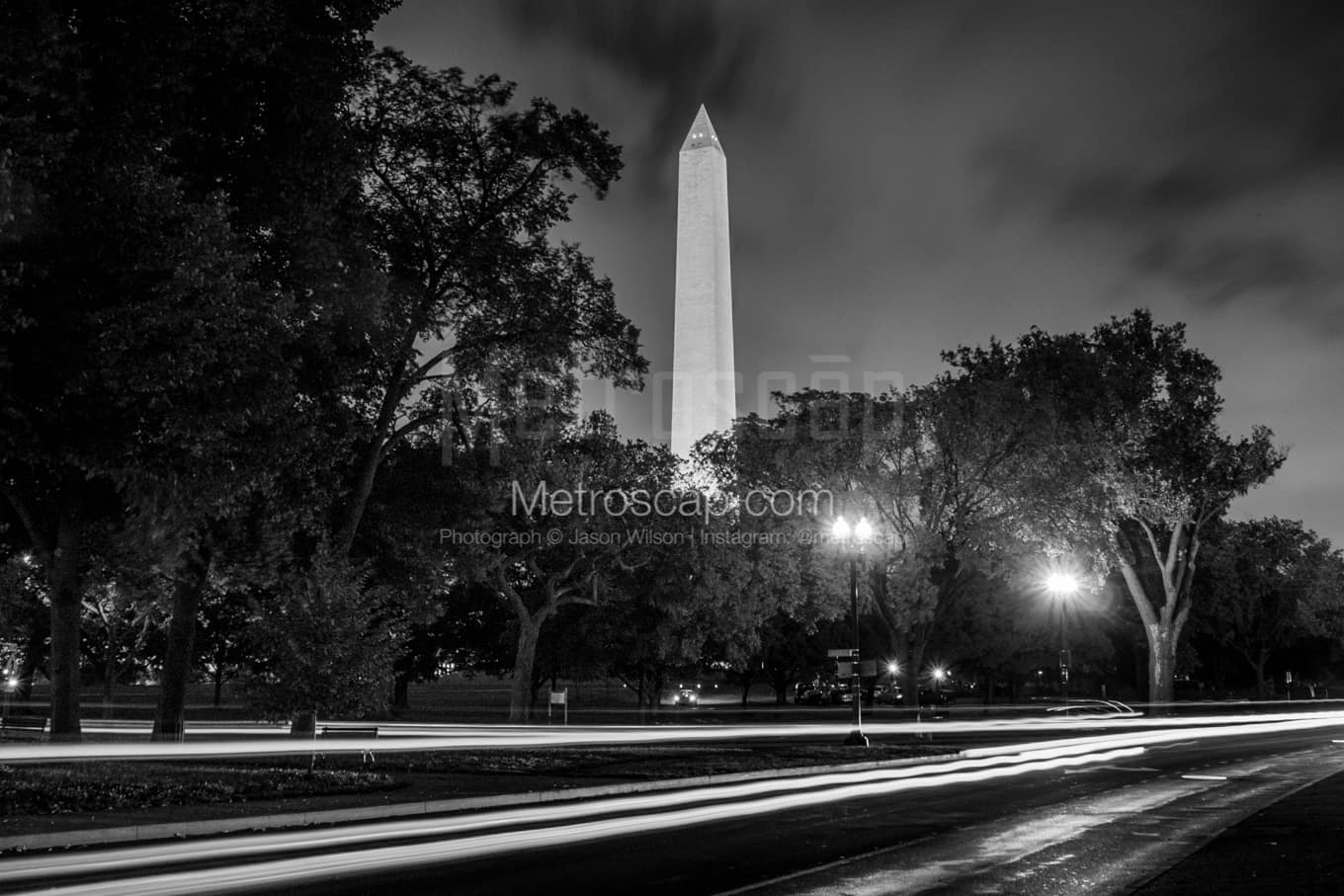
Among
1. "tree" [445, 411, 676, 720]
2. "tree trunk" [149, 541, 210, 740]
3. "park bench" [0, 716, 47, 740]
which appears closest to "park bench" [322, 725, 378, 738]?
"tree trunk" [149, 541, 210, 740]

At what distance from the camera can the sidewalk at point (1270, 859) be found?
356 inches

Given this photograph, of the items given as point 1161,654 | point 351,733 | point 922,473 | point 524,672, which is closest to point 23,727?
point 351,733

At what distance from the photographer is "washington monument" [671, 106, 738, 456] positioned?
5662 centimetres

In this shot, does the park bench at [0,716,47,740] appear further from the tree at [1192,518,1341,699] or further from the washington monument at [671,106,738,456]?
the tree at [1192,518,1341,699]

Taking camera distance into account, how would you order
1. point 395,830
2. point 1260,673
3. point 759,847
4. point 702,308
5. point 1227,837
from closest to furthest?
1. point 759,847
2. point 1227,837
3. point 395,830
4. point 702,308
5. point 1260,673

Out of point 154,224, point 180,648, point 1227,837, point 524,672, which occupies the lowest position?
point 1227,837

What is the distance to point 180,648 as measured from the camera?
1037 inches

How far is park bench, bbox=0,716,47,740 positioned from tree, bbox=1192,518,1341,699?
6228 cm

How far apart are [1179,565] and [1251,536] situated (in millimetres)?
29516

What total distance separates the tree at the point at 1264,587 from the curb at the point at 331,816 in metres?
58.7

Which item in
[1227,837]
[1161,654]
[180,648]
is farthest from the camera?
[1161,654]

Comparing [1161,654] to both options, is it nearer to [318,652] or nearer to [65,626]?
[318,652]

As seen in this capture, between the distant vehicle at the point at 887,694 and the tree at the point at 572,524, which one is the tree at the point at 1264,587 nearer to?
the distant vehicle at the point at 887,694

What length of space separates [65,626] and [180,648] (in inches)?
101
